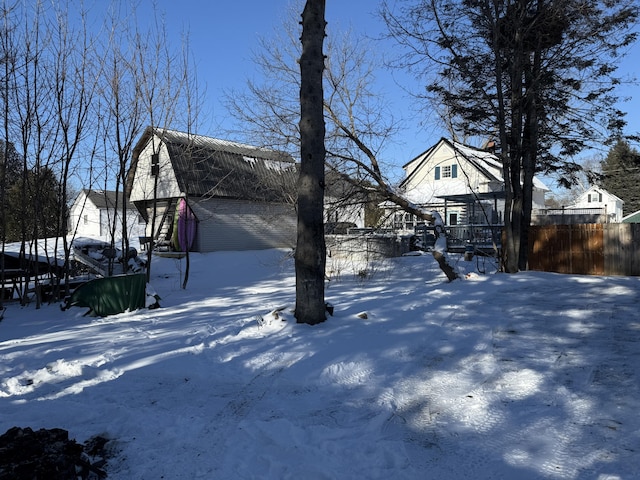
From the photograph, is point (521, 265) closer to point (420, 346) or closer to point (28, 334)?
point (420, 346)

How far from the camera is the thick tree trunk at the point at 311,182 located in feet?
23.0

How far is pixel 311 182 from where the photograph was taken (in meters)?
7.06

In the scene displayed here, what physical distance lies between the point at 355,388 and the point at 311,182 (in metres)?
3.35

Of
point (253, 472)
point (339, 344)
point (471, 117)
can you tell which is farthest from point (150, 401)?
point (471, 117)

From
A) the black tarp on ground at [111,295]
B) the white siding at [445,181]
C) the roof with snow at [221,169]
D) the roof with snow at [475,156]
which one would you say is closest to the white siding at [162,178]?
the roof with snow at [221,169]

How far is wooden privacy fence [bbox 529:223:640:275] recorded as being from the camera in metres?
13.2

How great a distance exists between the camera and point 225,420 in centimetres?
399

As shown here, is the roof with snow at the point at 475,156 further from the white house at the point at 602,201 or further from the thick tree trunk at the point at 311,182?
the white house at the point at 602,201

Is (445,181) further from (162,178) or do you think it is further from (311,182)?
(311,182)

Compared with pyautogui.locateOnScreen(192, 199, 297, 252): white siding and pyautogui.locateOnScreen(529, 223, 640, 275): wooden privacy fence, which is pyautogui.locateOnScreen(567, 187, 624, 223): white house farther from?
pyautogui.locateOnScreen(529, 223, 640, 275): wooden privacy fence

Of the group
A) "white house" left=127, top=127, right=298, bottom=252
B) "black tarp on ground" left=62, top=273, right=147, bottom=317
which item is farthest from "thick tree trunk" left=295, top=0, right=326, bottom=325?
"white house" left=127, top=127, right=298, bottom=252

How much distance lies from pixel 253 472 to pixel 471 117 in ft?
43.0

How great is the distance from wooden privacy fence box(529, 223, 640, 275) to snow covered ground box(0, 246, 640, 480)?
541 cm

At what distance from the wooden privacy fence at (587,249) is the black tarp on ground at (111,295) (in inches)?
466
